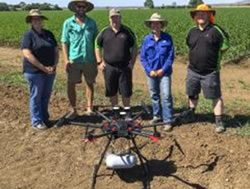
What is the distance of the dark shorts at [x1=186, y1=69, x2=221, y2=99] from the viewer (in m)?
8.19

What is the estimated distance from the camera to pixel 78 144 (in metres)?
8.35

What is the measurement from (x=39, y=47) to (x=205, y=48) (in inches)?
96.4

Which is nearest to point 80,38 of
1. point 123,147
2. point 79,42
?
point 79,42

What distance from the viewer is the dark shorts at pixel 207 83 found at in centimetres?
819

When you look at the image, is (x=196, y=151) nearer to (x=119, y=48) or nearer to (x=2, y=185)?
(x=119, y=48)

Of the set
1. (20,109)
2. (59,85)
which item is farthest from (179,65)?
(20,109)

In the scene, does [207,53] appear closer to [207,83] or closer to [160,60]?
[207,83]

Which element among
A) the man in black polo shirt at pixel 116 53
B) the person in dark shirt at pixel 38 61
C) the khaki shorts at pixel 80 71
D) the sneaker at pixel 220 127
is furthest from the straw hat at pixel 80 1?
→ the sneaker at pixel 220 127

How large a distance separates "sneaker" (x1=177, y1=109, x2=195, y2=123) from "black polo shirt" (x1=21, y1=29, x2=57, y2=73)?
Result: 2195 mm

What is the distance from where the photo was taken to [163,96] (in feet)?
27.7

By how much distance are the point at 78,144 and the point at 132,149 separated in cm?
110

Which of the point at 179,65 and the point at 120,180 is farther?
the point at 179,65

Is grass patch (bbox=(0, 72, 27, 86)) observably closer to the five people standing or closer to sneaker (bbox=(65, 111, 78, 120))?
sneaker (bbox=(65, 111, 78, 120))

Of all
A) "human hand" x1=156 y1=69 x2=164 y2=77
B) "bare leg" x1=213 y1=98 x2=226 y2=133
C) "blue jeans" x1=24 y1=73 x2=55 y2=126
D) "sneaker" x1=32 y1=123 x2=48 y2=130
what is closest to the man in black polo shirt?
"human hand" x1=156 y1=69 x2=164 y2=77
